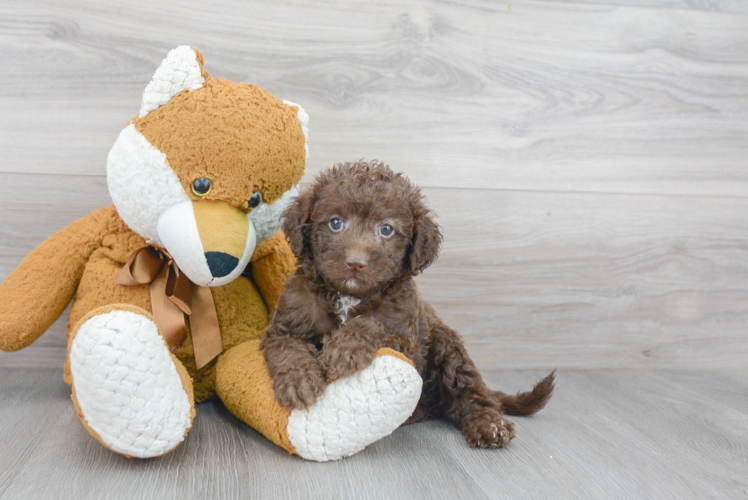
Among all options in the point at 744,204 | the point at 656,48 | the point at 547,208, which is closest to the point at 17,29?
the point at 547,208

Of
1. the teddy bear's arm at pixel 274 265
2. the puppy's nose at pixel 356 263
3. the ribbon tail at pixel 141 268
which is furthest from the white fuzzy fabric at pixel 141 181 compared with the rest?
the puppy's nose at pixel 356 263

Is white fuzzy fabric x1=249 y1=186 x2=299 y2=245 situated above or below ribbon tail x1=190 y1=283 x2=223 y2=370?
above

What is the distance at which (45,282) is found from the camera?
1.58 meters

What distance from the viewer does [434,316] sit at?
175 centimetres

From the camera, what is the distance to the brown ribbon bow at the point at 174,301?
5.21 ft

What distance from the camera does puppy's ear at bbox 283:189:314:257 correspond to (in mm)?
1447

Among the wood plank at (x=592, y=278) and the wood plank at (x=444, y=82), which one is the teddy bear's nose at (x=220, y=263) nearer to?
the wood plank at (x=444, y=82)

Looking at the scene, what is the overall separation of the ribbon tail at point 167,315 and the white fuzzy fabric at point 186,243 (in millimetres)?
158

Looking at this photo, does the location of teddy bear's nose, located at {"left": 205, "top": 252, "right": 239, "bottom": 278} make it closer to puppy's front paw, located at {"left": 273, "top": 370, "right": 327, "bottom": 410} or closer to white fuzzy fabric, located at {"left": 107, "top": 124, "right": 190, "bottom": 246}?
white fuzzy fabric, located at {"left": 107, "top": 124, "right": 190, "bottom": 246}

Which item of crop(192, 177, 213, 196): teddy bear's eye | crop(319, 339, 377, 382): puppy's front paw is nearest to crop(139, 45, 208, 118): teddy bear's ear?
crop(192, 177, 213, 196): teddy bear's eye

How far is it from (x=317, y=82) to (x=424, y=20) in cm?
44

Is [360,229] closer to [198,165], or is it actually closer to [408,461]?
[198,165]

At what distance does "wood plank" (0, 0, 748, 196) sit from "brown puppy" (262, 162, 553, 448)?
658 millimetres

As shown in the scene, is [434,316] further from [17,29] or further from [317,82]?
[17,29]
